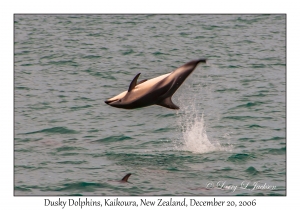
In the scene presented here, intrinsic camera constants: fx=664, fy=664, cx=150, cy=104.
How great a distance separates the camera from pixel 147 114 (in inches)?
1133

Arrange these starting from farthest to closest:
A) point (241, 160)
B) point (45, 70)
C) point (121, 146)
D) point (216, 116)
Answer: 1. point (45, 70)
2. point (216, 116)
3. point (121, 146)
4. point (241, 160)

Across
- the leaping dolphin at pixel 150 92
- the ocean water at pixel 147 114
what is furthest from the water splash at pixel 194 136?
the leaping dolphin at pixel 150 92

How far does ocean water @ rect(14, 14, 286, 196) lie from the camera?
829 inches

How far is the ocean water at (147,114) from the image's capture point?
69.1ft

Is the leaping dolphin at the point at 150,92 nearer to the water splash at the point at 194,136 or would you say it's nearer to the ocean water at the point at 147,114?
the ocean water at the point at 147,114

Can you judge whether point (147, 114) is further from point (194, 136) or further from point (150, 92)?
point (150, 92)

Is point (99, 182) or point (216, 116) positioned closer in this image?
point (99, 182)

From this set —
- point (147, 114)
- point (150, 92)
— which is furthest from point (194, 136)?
point (150, 92)

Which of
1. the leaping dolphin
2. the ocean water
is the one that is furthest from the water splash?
the leaping dolphin

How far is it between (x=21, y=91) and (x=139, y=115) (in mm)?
6312

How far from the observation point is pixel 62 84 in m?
32.6

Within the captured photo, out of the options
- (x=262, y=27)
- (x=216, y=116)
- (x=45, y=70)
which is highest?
(x=262, y=27)
